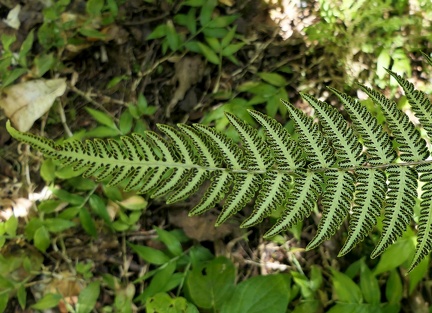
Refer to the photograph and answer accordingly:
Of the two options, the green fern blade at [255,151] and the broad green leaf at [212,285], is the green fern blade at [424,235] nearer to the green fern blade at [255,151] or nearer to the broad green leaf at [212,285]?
the green fern blade at [255,151]

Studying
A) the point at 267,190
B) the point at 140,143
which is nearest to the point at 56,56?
the point at 140,143

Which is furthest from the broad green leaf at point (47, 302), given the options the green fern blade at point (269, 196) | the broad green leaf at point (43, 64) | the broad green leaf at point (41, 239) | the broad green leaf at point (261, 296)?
the green fern blade at point (269, 196)

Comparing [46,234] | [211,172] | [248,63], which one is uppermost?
[211,172]

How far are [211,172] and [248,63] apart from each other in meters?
1.29

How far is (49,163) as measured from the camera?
1.88 meters

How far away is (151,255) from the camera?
5.98 feet

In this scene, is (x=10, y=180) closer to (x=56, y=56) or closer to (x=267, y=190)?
(x=56, y=56)

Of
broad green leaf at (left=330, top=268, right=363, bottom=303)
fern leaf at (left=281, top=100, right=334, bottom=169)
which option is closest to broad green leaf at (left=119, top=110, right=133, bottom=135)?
broad green leaf at (left=330, top=268, right=363, bottom=303)

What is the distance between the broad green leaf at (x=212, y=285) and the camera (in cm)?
164

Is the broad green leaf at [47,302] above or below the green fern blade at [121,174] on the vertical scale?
below

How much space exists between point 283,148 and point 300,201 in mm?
97

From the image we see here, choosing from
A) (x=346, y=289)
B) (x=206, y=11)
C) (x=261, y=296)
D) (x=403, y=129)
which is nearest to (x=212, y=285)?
(x=261, y=296)

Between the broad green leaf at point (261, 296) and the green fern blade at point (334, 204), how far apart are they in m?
0.81

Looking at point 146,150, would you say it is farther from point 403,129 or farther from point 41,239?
point 41,239
